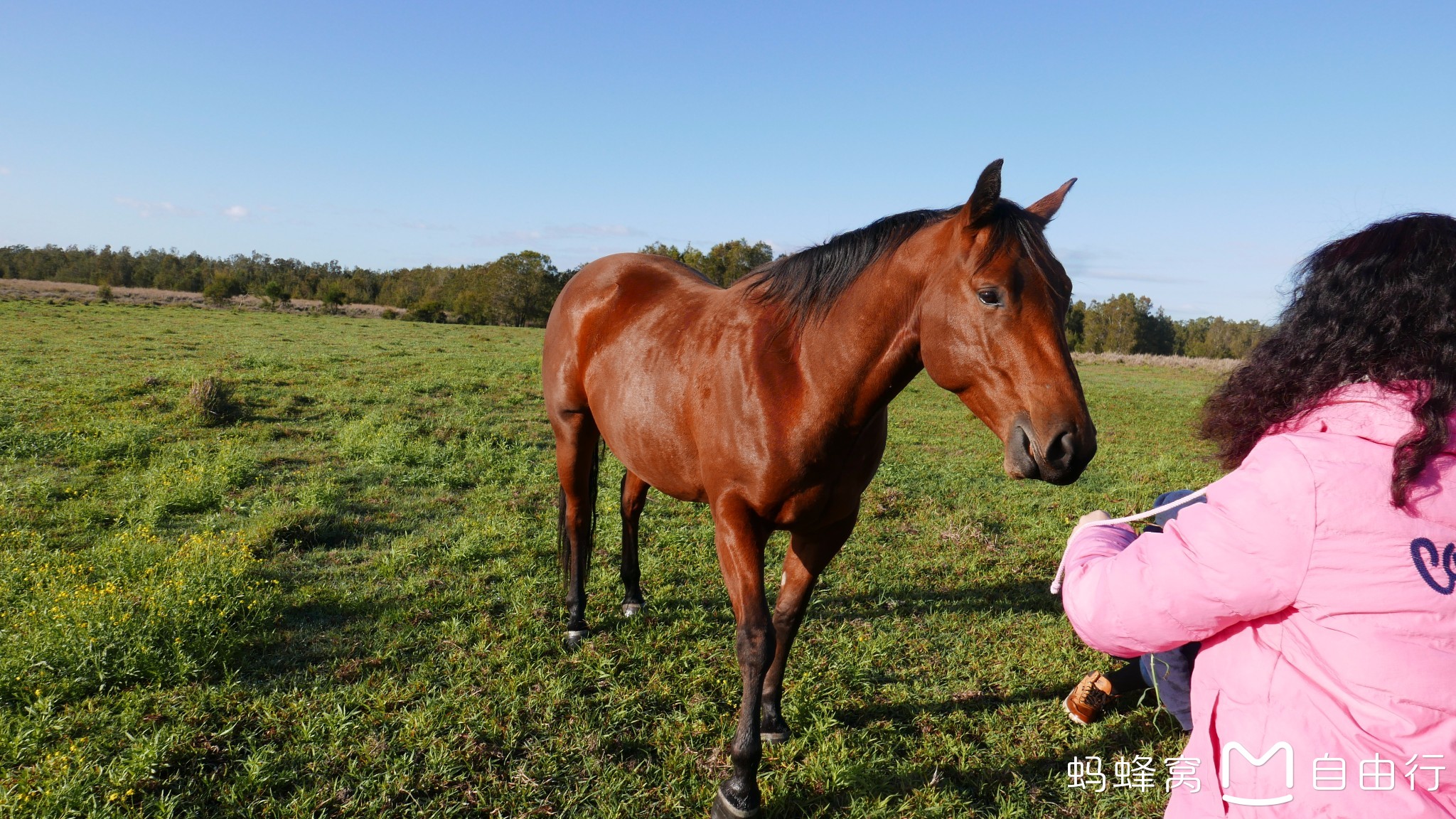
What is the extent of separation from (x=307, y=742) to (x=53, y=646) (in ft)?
4.14

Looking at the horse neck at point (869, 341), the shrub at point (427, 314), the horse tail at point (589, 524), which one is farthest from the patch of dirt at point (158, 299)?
the horse neck at point (869, 341)

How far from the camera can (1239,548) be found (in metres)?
1.16

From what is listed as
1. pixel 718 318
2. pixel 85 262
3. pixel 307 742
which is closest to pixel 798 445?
pixel 718 318

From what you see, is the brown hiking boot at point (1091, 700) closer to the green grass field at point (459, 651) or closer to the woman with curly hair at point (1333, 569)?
the green grass field at point (459, 651)

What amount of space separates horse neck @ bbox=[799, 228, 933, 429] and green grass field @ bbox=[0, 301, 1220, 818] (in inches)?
58.7

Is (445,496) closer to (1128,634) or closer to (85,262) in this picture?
(1128,634)

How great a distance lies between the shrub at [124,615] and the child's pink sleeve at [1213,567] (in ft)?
11.6

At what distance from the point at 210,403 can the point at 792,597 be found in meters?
8.35

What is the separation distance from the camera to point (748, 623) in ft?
8.45

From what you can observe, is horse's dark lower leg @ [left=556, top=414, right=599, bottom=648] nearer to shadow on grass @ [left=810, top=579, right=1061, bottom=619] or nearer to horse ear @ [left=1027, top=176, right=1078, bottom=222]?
shadow on grass @ [left=810, top=579, right=1061, bottom=619]

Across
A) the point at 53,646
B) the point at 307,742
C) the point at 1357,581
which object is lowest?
the point at 307,742

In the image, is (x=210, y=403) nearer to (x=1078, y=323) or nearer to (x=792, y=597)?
(x=792, y=597)

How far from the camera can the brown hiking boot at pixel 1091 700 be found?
309cm

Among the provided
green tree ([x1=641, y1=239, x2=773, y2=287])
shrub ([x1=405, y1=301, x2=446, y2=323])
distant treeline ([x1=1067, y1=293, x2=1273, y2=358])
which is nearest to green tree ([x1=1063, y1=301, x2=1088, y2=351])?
distant treeline ([x1=1067, y1=293, x2=1273, y2=358])
